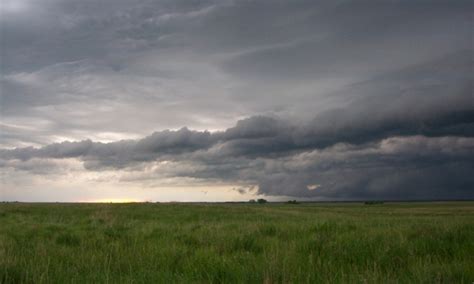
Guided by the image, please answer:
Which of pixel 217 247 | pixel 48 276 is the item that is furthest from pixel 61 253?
pixel 217 247

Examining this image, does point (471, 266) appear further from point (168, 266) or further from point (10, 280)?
point (10, 280)

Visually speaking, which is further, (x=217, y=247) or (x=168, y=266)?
(x=217, y=247)

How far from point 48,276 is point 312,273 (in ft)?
11.8

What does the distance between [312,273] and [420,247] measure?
332 cm

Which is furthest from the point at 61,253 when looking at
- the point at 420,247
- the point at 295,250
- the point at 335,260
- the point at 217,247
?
the point at 420,247

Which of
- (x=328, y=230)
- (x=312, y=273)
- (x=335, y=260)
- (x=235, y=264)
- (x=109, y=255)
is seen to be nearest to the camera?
(x=312, y=273)

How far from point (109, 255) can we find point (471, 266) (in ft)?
19.2

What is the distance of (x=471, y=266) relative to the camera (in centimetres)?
544

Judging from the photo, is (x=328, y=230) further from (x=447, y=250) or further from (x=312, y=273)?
(x=312, y=273)

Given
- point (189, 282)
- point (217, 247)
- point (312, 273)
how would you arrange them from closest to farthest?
point (189, 282), point (312, 273), point (217, 247)

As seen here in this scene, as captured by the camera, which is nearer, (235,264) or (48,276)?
(48,276)

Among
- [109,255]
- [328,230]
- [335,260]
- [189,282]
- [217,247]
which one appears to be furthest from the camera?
[328,230]

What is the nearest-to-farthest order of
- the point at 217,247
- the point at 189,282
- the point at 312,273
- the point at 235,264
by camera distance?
1. the point at 189,282
2. the point at 312,273
3. the point at 235,264
4. the point at 217,247

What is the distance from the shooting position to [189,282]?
500cm
